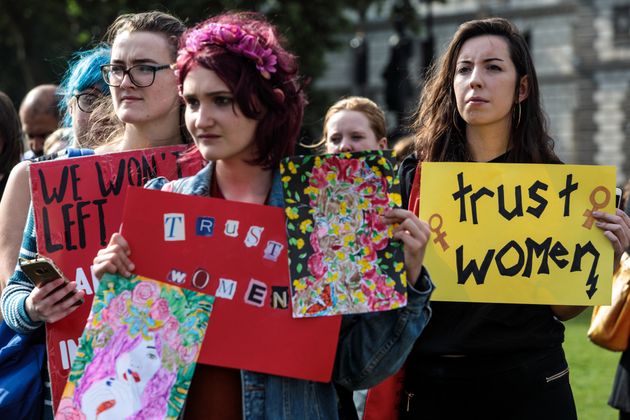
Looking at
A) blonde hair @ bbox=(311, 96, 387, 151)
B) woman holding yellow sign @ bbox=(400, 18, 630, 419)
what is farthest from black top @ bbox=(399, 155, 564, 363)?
blonde hair @ bbox=(311, 96, 387, 151)

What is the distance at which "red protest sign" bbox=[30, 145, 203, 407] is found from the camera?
121 inches

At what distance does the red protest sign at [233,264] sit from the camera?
8.52 ft

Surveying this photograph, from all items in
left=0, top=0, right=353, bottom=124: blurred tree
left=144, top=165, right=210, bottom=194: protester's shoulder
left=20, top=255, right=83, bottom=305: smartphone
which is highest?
left=0, top=0, right=353, bottom=124: blurred tree

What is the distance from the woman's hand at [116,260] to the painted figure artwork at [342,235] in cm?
43

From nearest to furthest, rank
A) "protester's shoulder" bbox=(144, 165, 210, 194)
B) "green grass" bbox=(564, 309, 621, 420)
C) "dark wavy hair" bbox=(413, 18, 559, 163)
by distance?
"protester's shoulder" bbox=(144, 165, 210, 194), "dark wavy hair" bbox=(413, 18, 559, 163), "green grass" bbox=(564, 309, 621, 420)

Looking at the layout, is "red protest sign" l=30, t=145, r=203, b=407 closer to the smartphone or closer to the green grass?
the smartphone

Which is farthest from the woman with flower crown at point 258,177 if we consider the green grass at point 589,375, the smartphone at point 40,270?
the green grass at point 589,375

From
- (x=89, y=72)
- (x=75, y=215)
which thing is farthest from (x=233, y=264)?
(x=89, y=72)

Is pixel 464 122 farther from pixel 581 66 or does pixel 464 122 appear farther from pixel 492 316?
pixel 581 66

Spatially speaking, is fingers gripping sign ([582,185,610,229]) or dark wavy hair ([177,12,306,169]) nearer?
dark wavy hair ([177,12,306,169])

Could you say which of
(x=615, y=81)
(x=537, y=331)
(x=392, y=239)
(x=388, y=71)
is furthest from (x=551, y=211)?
(x=615, y=81)

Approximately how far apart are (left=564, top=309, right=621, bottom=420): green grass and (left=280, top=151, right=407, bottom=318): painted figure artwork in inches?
203

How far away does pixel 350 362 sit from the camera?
105 inches

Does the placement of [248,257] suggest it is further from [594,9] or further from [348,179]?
[594,9]
